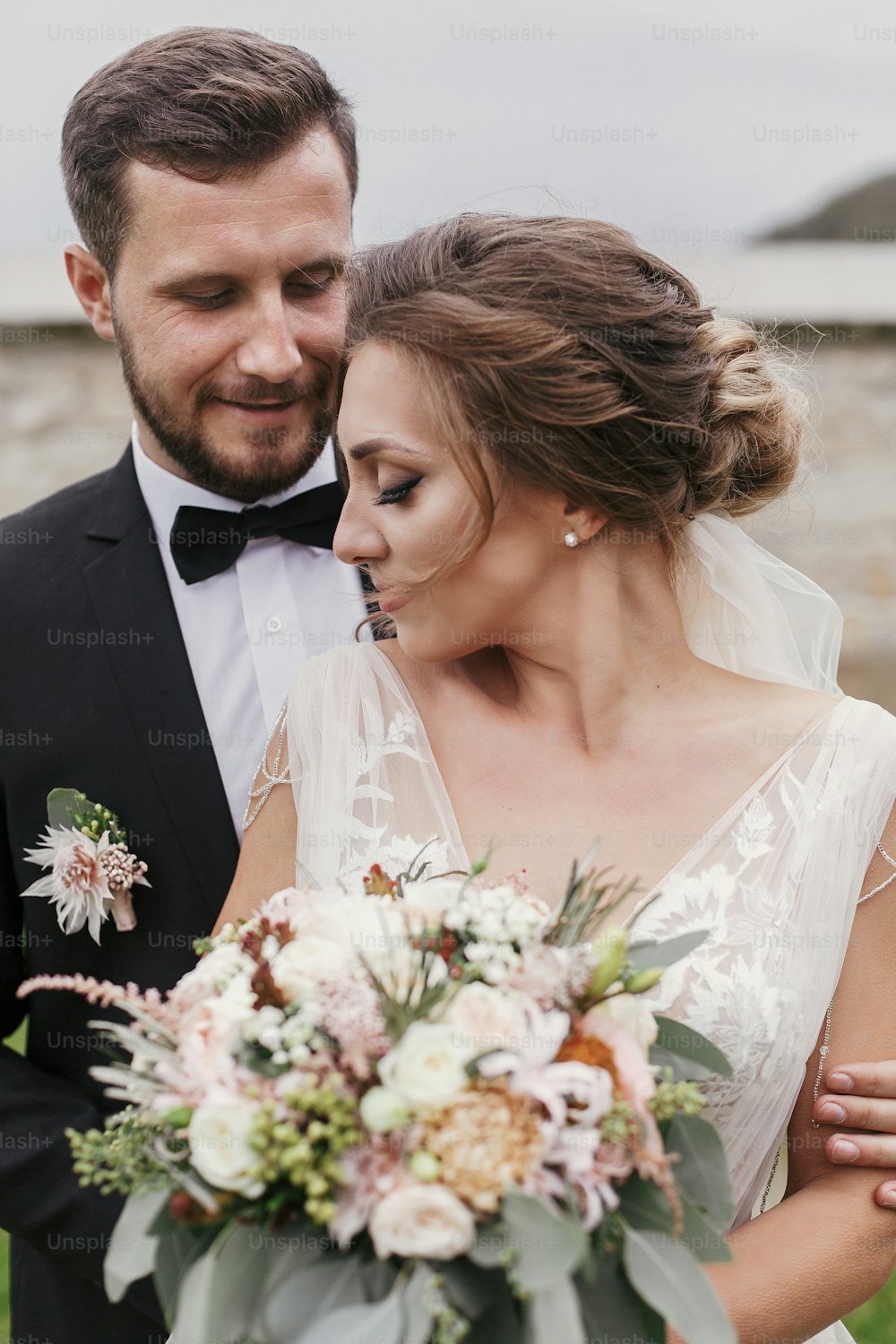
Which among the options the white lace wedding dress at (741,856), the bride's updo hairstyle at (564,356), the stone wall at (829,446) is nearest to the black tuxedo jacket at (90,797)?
the white lace wedding dress at (741,856)

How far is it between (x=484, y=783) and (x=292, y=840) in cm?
41

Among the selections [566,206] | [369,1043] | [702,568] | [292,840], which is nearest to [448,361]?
[566,206]

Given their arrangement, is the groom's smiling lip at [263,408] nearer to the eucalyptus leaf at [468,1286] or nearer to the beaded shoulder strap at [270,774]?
the beaded shoulder strap at [270,774]

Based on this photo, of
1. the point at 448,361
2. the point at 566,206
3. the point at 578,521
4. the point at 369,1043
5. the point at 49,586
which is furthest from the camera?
the point at 49,586

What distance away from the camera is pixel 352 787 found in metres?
2.62

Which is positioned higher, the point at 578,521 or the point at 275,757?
the point at 578,521

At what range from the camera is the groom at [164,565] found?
2875 mm

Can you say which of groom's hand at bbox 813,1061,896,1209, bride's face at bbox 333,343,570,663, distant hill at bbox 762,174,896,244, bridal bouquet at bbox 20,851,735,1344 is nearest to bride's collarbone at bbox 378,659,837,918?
bride's face at bbox 333,343,570,663

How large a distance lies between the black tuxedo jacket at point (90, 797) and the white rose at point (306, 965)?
1134 mm

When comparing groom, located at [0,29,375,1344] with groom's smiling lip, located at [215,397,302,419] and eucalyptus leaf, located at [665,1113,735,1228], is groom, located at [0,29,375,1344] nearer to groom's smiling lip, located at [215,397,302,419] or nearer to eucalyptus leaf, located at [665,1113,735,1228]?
groom's smiling lip, located at [215,397,302,419]

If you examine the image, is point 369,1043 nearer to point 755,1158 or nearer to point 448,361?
point 755,1158

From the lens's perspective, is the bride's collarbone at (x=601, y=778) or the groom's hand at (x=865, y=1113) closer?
the groom's hand at (x=865, y=1113)

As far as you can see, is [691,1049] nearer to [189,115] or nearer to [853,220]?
[189,115]

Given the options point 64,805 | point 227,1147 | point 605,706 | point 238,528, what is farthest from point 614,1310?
point 238,528
